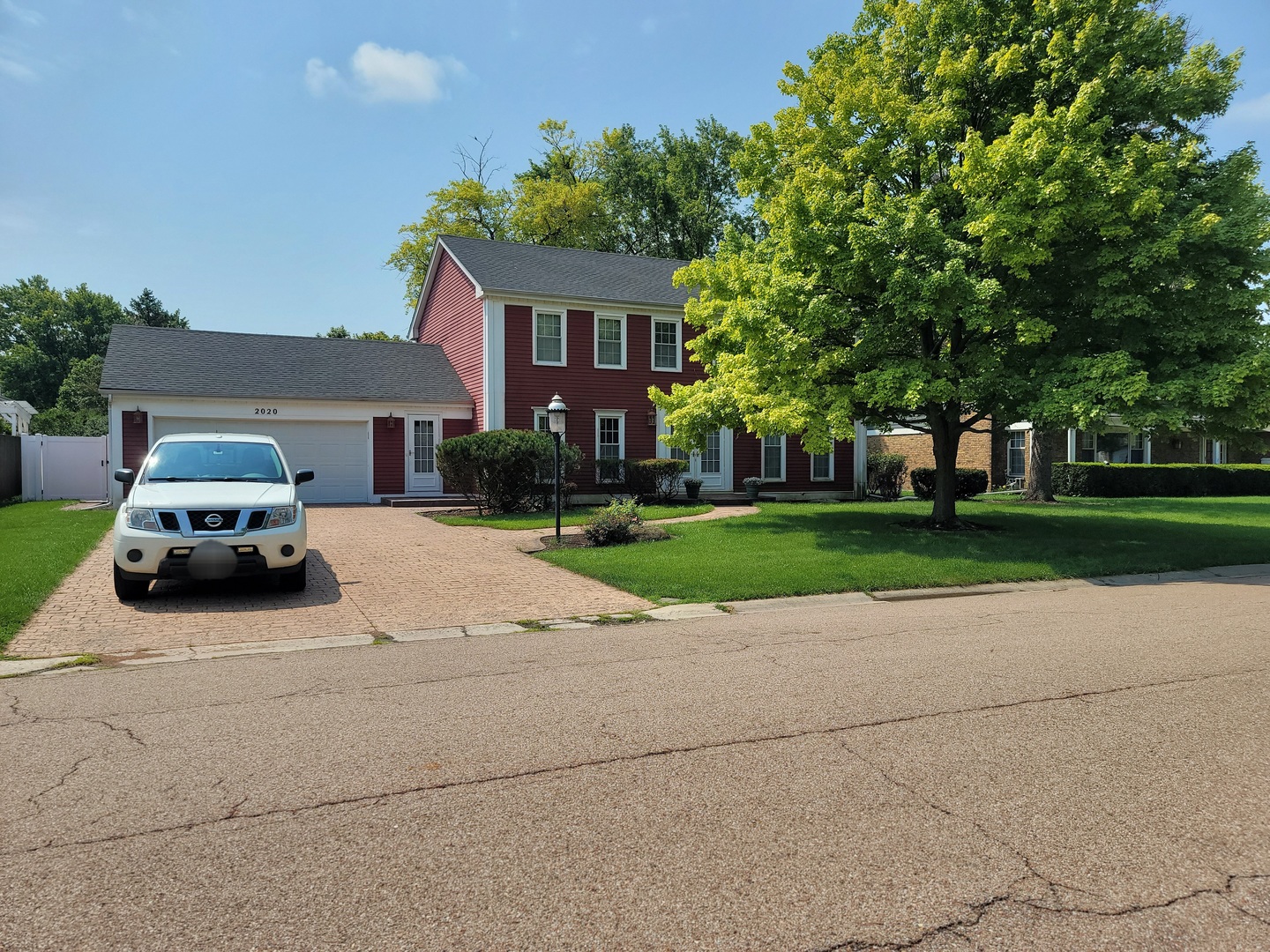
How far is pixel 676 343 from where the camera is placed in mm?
24094

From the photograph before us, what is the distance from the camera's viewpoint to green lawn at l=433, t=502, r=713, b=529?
16516 millimetres

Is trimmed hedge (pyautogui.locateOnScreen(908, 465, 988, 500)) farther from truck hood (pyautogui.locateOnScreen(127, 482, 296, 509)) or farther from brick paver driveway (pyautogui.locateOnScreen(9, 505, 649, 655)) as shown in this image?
truck hood (pyautogui.locateOnScreen(127, 482, 296, 509))

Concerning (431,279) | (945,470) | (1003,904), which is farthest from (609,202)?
(1003,904)

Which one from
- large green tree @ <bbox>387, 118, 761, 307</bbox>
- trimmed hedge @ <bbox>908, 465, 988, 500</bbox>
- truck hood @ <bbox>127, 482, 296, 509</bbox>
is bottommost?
trimmed hedge @ <bbox>908, 465, 988, 500</bbox>

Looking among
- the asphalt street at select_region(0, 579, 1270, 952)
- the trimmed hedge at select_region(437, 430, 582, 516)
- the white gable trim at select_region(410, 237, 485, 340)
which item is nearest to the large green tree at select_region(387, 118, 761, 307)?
the white gable trim at select_region(410, 237, 485, 340)

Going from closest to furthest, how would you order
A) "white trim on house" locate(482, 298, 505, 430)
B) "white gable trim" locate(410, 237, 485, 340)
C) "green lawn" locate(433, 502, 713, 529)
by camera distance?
"green lawn" locate(433, 502, 713, 529) < "white trim on house" locate(482, 298, 505, 430) < "white gable trim" locate(410, 237, 485, 340)

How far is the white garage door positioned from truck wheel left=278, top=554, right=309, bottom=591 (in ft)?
42.0

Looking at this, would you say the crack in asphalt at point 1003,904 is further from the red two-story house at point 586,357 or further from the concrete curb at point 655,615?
the red two-story house at point 586,357

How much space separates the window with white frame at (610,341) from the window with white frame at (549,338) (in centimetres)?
104

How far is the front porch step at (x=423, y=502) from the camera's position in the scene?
2108 centimetres

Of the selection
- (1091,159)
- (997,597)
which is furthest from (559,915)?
(1091,159)

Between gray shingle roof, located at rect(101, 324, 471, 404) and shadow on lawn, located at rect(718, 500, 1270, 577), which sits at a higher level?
gray shingle roof, located at rect(101, 324, 471, 404)

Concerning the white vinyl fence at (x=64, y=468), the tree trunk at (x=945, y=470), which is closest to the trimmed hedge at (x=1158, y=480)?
the tree trunk at (x=945, y=470)

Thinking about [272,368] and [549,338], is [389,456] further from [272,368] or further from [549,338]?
[549,338]
